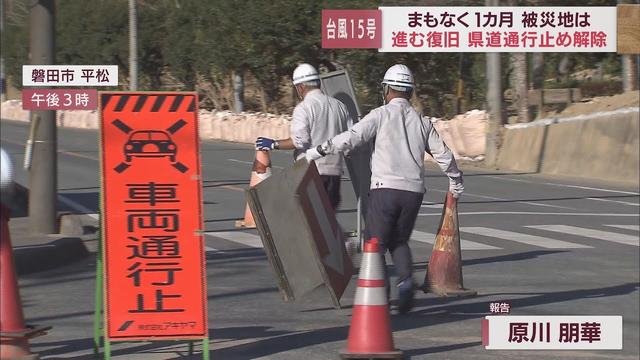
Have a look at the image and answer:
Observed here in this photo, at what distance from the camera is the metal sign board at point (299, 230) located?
9398mm

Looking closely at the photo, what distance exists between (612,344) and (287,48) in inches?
1710

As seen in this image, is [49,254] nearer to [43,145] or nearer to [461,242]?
[43,145]

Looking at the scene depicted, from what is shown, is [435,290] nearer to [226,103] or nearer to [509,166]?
[509,166]

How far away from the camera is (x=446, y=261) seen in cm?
1085

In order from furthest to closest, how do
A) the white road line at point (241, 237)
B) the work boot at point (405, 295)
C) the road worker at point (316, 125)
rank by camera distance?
the white road line at point (241, 237)
the road worker at point (316, 125)
the work boot at point (405, 295)

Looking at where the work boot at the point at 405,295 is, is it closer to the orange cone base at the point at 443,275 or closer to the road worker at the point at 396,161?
the road worker at the point at 396,161

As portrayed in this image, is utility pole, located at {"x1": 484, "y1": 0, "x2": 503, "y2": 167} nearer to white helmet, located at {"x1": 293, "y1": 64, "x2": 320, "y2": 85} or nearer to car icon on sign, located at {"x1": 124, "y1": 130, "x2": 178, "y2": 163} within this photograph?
white helmet, located at {"x1": 293, "y1": 64, "x2": 320, "y2": 85}

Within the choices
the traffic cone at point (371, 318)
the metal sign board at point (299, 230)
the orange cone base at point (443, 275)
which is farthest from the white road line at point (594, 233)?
the traffic cone at point (371, 318)

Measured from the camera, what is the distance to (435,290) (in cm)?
→ 1092

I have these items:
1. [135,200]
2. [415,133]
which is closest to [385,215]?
[415,133]

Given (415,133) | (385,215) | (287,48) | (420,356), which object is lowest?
(420,356)
